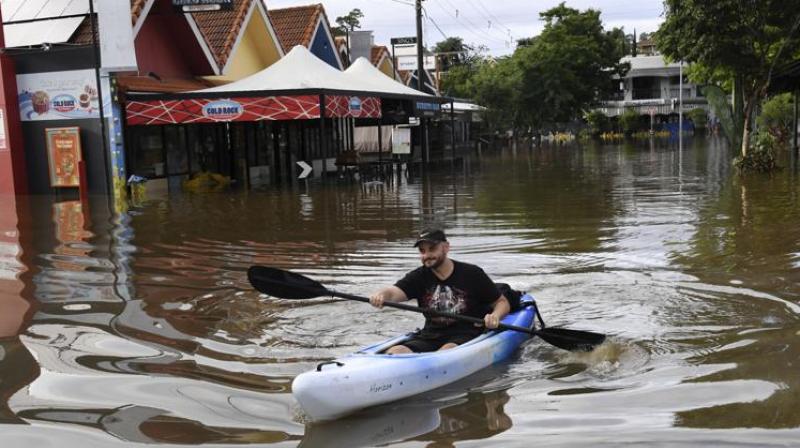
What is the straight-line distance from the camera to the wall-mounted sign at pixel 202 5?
22.7 m

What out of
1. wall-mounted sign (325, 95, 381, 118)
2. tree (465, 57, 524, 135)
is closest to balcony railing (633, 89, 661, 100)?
tree (465, 57, 524, 135)

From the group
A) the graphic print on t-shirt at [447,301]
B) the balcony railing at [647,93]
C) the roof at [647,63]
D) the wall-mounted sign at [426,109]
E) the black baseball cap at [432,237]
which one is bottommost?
the graphic print on t-shirt at [447,301]

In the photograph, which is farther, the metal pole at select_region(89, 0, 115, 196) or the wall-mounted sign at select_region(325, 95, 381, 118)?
the wall-mounted sign at select_region(325, 95, 381, 118)

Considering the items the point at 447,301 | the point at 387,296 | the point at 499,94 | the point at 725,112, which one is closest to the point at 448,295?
the point at 447,301

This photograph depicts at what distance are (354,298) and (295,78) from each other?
17220mm

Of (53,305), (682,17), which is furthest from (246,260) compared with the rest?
(682,17)

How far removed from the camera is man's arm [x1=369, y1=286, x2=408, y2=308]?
265 inches

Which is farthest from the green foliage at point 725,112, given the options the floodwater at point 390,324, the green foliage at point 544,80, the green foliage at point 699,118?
the green foliage at point 699,118

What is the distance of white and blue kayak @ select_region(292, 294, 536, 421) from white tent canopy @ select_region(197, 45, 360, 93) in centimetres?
1660

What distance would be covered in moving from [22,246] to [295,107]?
31.7ft

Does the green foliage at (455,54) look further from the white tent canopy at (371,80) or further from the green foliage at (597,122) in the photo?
the white tent canopy at (371,80)

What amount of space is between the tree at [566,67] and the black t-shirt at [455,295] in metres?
55.2

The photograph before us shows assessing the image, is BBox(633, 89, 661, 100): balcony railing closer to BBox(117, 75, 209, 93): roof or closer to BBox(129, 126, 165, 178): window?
BBox(117, 75, 209, 93): roof

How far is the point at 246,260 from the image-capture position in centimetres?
1193
